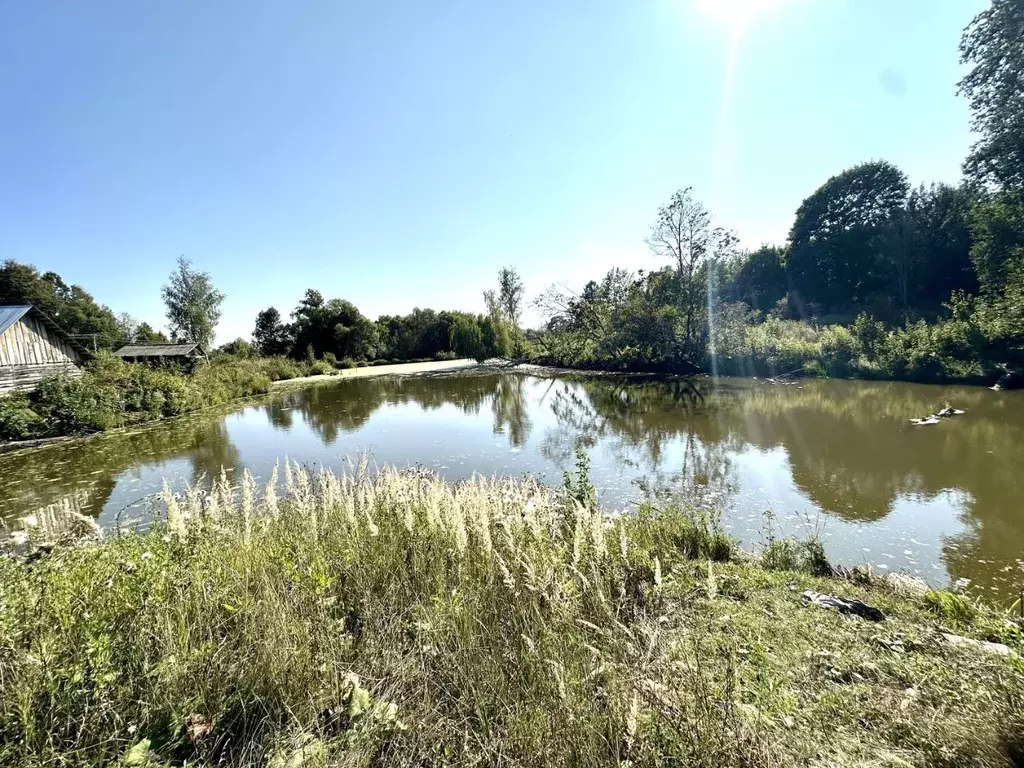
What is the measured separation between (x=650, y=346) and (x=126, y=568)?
27643 millimetres

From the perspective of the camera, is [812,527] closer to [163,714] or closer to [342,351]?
[163,714]

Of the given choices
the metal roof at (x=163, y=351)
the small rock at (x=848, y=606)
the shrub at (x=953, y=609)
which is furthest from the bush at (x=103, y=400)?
the shrub at (x=953, y=609)

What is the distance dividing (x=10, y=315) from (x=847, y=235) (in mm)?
53202

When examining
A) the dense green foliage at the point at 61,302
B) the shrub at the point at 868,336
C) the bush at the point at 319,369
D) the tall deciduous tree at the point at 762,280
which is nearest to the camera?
the shrub at the point at 868,336

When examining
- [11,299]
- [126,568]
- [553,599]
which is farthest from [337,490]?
[11,299]

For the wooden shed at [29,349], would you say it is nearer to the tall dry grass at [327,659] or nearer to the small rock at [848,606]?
the tall dry grass at [327,659]

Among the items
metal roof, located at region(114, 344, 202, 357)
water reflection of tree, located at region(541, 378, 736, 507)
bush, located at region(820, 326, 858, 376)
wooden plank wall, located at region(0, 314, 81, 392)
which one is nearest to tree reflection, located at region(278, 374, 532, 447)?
water reflection of tree, located at region(541, 378, 736, 507)

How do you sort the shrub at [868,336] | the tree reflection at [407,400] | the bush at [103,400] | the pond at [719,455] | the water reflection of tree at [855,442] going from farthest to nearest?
1. the shrub at [868,336]
2. the tree reflection at [407,400]
3. the bush at [103,400]
4. the water reflection of tree at [855,442]
5. the pond at [719,455]

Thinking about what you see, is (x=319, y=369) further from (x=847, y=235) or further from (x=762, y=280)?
(x=847, y=235)

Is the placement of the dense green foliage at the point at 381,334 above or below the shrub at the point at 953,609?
above

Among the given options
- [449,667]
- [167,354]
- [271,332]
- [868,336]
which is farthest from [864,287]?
[271,332]

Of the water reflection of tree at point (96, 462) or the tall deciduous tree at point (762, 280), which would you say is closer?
the water reflection of tree at point (96, 462)

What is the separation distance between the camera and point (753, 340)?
2397cm

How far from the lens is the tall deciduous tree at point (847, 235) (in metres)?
35.6
